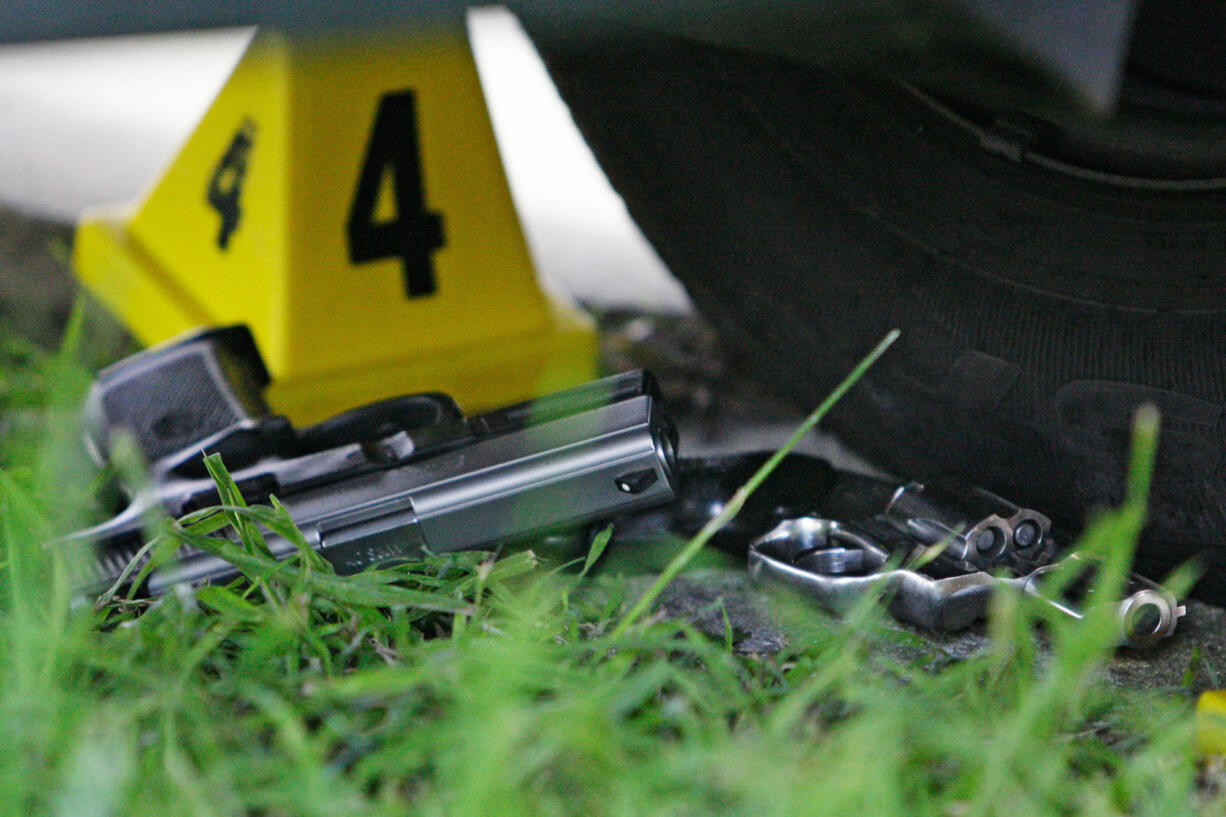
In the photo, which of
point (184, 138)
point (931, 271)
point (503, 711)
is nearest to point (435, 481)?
point (503, 711)

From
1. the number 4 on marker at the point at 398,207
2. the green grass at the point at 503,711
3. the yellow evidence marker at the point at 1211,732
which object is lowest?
the yellow evidence marker at the point at 1211,732

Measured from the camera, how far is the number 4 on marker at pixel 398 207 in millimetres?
1354

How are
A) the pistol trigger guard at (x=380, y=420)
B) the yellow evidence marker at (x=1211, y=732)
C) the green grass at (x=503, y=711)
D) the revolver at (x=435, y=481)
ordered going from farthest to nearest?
the pistol trigger guard at (x=380, y=420) → the revolver at (x=435, y=481) → the yellow evidence marker at (x=1211, y=732) → the green grass at (x=503, y=711)

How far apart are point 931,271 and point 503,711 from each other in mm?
681

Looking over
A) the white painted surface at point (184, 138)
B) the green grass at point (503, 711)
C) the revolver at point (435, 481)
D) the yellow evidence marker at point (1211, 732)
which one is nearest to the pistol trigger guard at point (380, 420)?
the revolver at point (435, 481)

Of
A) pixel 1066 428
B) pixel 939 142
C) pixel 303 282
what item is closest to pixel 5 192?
pixel 303 282

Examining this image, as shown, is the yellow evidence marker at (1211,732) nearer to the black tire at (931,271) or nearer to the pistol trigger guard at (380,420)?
the black tire at (931,271)

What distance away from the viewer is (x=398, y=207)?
139 centimetres

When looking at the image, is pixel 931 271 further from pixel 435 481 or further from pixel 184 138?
pixel 184 138

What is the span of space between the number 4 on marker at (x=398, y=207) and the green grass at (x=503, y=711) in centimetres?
55

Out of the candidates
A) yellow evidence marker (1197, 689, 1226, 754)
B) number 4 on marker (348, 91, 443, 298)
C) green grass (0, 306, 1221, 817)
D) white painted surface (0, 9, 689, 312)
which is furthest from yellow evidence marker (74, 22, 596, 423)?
yellow evidence marker (1197, 689, 1226, 754)

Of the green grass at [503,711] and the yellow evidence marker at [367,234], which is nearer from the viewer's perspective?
the green grass at [503,711]

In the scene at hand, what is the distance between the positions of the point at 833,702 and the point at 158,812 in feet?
1.28

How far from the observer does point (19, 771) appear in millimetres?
607
